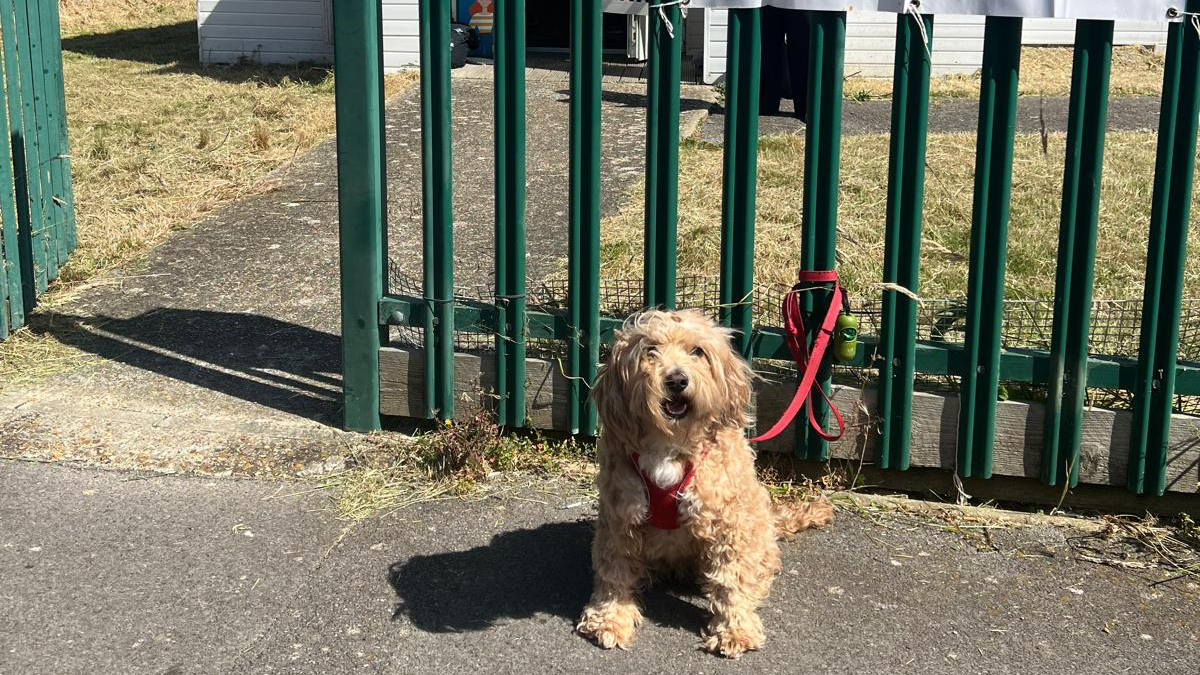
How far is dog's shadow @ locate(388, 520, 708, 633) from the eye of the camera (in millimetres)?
4070

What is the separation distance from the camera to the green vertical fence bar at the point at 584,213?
15.5 ft

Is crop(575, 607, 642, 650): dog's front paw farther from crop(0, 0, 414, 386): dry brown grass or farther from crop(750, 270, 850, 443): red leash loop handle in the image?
crop(0, 0, 414, 386): dry brown grass

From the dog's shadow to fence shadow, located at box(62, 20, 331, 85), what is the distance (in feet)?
34.1

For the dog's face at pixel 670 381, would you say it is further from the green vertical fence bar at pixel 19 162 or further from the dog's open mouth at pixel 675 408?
the green vertical fence bar at pixel 19 162

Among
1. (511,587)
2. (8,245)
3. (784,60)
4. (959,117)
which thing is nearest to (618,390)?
(511,587)

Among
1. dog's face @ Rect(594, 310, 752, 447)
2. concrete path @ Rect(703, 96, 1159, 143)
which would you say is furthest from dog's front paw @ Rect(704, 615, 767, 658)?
concrete path @ Rect(703, 96, 1159, 143)

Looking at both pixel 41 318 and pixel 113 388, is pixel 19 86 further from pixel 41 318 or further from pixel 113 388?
pixel 113 388

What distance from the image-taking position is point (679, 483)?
3.83m

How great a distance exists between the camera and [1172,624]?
404 centimetres

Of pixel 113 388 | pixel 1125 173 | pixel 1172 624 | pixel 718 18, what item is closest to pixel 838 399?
pixel 1172 624

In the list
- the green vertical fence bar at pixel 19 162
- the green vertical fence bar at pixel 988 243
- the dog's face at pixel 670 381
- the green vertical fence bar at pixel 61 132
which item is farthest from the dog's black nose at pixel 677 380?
the green vertical fence bar at pixel 61 132

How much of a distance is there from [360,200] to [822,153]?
5.98ft

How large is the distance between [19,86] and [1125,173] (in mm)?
7191

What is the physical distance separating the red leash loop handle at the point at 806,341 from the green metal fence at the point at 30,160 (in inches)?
156
